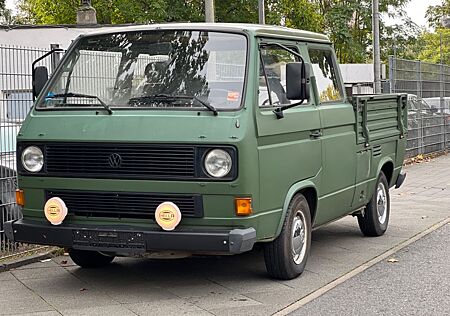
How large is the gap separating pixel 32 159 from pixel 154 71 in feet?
4.21

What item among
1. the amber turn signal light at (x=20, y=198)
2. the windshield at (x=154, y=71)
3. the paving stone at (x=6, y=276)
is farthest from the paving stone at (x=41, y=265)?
the windshield at (x=154, y=71)

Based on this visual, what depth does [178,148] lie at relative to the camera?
256 inches

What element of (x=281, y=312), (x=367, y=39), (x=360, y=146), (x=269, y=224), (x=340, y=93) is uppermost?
(x=367, y=39)

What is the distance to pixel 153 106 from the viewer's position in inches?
272

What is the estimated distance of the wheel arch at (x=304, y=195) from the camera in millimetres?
7102

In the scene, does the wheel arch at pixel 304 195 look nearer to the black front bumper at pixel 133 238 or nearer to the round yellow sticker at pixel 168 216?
the black front bumper at pixel 133 238

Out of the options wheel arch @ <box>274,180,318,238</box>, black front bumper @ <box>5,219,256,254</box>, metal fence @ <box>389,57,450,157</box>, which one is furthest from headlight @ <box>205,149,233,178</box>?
metal fence @ <box>389,57,450,157</box>

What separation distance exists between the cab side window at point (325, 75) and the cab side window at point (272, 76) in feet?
2.63

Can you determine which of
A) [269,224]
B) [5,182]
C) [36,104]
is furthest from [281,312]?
[5,182]

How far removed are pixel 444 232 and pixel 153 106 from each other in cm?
485

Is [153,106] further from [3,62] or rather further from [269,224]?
[3,62]

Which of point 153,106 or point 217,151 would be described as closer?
point 217,151

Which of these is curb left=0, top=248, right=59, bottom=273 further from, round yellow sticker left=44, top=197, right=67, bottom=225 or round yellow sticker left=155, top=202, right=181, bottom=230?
round yellow sticker left=155, top=202, right=181, bottom=230

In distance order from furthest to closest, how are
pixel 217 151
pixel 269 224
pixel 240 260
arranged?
pixel 240 260 → pixel 269 224 → pixel 217 151
